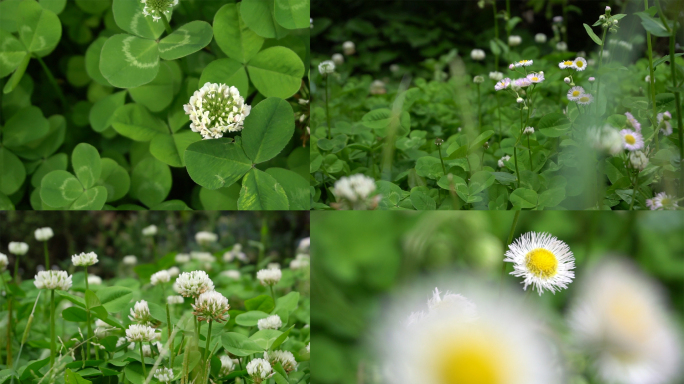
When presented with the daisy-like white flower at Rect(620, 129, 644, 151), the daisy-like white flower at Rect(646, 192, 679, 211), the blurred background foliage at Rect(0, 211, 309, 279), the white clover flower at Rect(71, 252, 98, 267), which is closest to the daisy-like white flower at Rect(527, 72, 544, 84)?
the daisy-like white flower at Rect(620, 129, 644, 151)

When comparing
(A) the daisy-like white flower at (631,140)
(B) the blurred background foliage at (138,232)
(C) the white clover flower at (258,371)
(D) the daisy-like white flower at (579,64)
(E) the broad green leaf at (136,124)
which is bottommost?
(B) the blurred background foliage at (138,232)

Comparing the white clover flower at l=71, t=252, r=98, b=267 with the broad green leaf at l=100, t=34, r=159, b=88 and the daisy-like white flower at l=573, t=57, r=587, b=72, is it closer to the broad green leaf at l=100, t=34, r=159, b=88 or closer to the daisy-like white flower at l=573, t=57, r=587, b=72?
the broad green leaf at l=100, t=34, r=159, b=88

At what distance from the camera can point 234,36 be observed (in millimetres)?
1055

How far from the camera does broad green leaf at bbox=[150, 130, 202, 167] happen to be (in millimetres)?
1079

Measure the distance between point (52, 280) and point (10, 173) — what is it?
1.50ft

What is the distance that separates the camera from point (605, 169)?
933 mm

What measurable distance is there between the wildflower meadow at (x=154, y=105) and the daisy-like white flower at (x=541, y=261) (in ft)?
1.52

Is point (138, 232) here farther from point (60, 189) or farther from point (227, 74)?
point (227, 74)

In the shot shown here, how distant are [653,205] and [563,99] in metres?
0.66

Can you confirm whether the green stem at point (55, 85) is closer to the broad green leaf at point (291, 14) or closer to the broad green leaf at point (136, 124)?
the broad green leaf at point (136, 124)

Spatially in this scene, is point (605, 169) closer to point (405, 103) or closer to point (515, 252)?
point (515, 252)

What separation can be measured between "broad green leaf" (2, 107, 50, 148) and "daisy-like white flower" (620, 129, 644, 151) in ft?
4.29

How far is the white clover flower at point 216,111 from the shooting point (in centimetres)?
92

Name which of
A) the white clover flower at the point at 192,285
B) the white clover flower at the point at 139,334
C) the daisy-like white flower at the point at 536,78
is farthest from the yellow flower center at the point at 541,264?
the white clover flower at the point at 139,334
